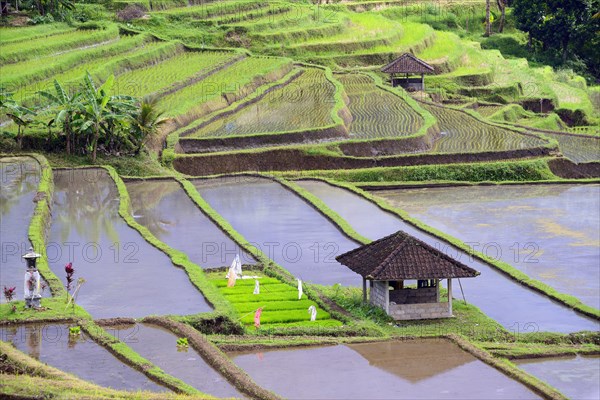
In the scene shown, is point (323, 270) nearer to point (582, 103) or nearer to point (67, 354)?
point (67, 354)

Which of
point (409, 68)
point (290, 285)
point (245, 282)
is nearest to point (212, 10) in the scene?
point (409, 68)

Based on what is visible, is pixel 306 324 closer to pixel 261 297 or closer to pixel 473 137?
pixel 261 297

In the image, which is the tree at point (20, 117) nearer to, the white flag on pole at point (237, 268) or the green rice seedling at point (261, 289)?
the white flag on pole at point (237, 268)

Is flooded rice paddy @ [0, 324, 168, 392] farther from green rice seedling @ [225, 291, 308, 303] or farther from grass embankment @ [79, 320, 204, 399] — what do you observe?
green rice seedling @ [225, 291, 308, 303]

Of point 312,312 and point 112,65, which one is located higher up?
point 112,65

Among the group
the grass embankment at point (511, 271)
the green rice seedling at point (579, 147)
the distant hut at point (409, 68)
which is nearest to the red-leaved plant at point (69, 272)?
the grass embankment at point (511, 271)

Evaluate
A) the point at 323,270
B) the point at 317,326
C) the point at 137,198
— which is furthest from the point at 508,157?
the point at 317,326
